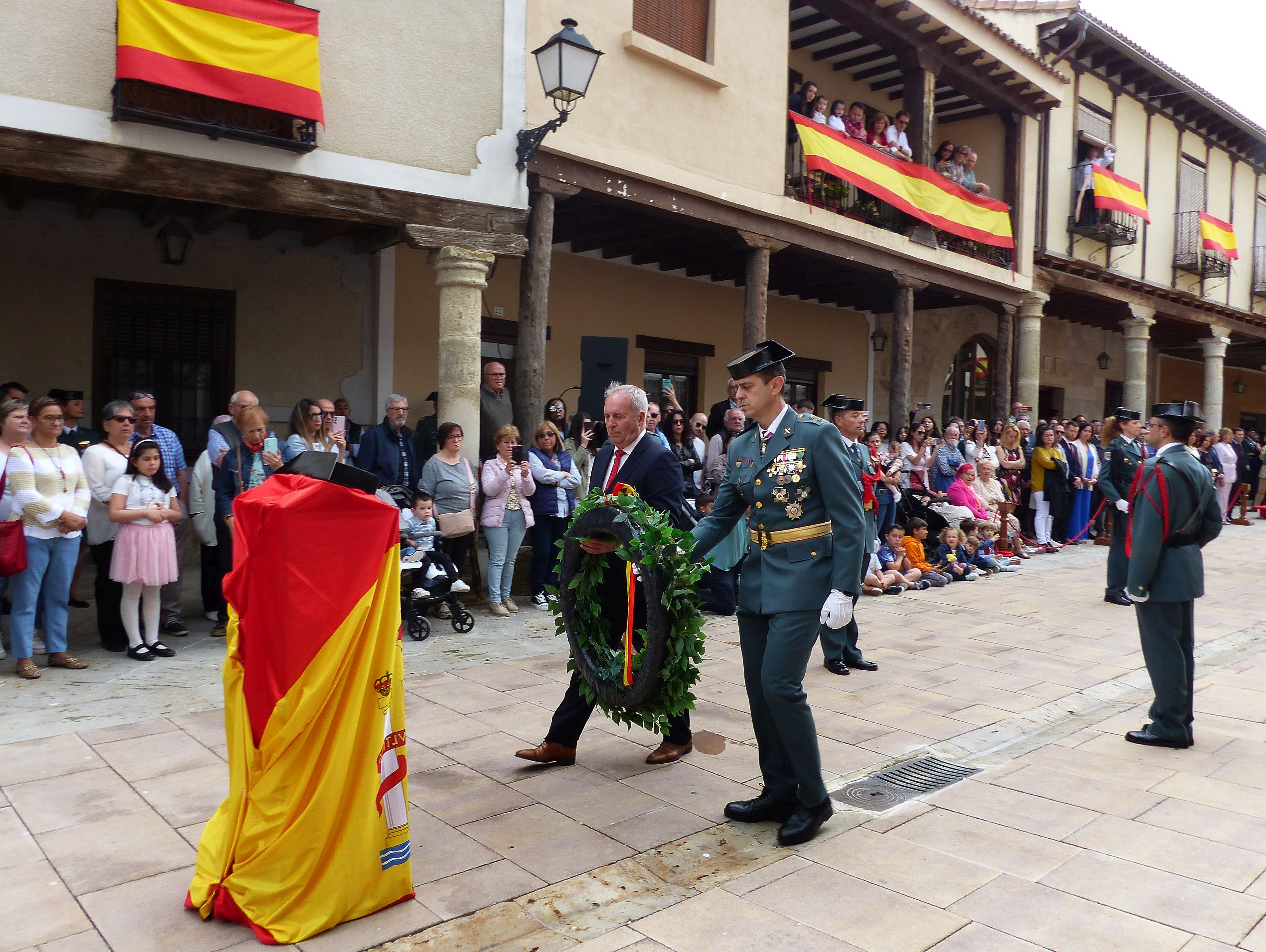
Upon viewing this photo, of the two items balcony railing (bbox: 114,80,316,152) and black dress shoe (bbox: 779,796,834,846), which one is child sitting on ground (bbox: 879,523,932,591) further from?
balcony railing (bbox: 114,80,316,152)

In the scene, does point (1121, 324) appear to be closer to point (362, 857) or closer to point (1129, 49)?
point (1129, 49)

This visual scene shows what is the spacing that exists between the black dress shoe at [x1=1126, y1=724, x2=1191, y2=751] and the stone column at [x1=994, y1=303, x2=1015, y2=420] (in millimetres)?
11621

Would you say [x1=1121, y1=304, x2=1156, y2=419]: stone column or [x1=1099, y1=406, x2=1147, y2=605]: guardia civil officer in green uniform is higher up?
[x1=1121, y1=304, x2=1156, y2=419]: stone column

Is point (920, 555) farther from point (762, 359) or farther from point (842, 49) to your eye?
point (842, 49)

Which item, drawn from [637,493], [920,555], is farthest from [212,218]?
[920,555]

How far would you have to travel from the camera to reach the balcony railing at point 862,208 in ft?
41.5

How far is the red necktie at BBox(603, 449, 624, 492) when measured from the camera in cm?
462

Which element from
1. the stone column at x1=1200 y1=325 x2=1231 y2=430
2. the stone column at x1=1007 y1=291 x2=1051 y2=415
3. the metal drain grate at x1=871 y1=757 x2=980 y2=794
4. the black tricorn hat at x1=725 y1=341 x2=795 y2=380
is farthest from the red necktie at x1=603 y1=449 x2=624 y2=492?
the stone column at x1=1200 y1=325 x2=1231 y2=430

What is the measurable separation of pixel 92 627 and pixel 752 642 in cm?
580

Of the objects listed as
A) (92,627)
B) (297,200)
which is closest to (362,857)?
(92,627)

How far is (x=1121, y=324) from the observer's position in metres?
19.8

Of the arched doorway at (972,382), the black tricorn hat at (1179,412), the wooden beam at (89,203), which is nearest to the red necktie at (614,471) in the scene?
the black tricorn hat at (1179,412)

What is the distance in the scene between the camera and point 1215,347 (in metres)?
21.5

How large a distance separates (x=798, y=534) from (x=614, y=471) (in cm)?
115
